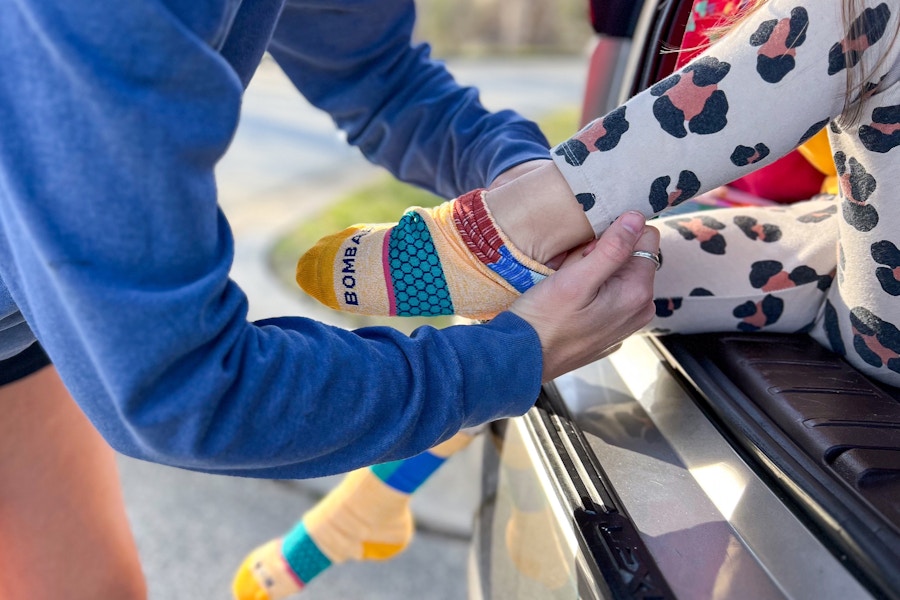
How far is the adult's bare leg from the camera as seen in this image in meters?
1.13

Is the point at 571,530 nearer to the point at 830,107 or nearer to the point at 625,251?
the point at 625,251

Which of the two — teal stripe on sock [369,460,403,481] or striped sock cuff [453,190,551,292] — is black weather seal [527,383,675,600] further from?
teal stripe on sock [369,460,403,481]

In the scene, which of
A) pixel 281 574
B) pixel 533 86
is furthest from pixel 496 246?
pixel 533 86

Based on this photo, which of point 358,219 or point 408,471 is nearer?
point 408,471

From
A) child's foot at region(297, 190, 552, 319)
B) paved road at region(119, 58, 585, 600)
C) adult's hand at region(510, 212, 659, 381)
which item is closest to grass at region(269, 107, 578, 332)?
paved road at region(119, 58, 585, 600)

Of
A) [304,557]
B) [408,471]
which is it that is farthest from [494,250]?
[304,557]

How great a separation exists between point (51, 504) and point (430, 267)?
0.67 m

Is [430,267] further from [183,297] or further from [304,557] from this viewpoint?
[304,557]

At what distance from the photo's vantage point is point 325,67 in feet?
4.14

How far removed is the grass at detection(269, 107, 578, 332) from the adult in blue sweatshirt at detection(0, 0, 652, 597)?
199 centimetres

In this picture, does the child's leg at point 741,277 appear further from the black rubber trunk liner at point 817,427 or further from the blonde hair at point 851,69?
the blonde hair at point 851,69

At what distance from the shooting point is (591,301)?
0.90m

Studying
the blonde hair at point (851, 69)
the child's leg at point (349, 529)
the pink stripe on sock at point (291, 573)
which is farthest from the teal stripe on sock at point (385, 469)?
the blonde hair at point (851, 69)

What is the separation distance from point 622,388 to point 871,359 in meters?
0.33
